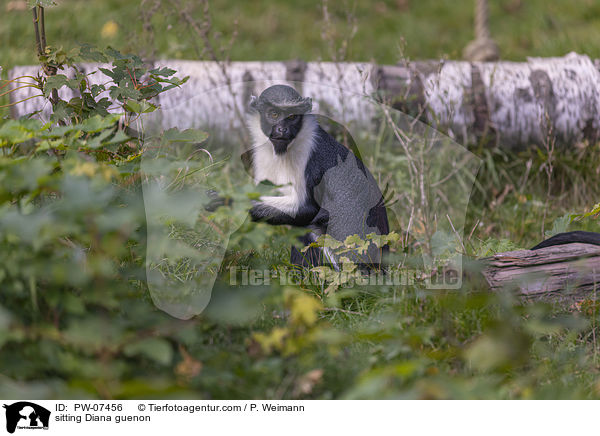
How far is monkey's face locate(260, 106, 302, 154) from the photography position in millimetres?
3580

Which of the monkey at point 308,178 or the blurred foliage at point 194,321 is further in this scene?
the monkey at point 308,178

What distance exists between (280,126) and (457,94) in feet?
10.1

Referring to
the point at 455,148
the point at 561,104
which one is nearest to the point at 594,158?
the point at 561,104

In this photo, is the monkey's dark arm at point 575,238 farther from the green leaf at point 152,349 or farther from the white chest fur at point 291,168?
the green leaf at point 152,349

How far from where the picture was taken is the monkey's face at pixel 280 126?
3.58 metres

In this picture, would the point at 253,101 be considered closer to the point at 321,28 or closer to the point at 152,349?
the point at 152,349

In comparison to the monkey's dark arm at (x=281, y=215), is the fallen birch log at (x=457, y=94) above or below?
above

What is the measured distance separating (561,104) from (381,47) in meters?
3.56
